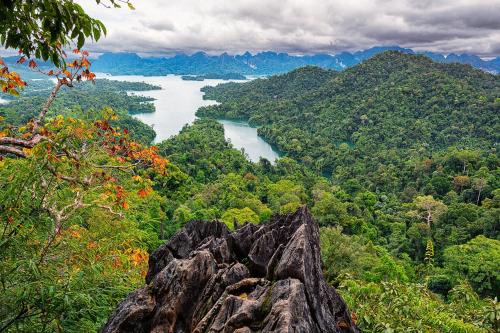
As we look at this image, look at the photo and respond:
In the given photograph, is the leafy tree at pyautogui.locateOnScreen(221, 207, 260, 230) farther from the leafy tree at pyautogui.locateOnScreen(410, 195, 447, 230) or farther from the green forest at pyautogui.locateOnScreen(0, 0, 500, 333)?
the leafy tree at pyautogui.locateOnScreen(410, 195, 447, 230)

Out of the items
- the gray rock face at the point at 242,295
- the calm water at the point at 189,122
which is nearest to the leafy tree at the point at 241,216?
the gray rock face at the point at 242,295

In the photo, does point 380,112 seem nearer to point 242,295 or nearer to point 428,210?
point 428,210

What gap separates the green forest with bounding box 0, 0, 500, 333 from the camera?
11.6 ft

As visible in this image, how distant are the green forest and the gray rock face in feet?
1.79

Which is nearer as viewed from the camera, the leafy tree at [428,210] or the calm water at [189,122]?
the leafy tree at [428,210]

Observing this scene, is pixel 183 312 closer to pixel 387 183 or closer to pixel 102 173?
pixel 102 173

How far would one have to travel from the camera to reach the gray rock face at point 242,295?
3.79 metres

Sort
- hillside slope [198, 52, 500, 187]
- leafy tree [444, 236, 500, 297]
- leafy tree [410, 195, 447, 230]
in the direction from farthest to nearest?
hillside slope [198, 52, 500, 187] < leafy tree [410, 195, 447, 230] < leafy tree [444, 236, 500, 297]

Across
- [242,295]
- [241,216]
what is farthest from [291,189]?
[242,295]

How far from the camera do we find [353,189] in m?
47.8

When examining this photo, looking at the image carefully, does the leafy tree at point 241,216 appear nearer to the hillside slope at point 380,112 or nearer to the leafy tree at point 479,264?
the leafy tree at point 479,264

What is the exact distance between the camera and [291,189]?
40656 mm

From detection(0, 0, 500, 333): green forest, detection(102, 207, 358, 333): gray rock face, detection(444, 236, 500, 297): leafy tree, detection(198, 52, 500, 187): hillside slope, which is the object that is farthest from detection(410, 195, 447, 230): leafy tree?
detection(102, 207, 358, 333): gray rock face

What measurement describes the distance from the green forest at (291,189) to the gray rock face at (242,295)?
55 centimetres
